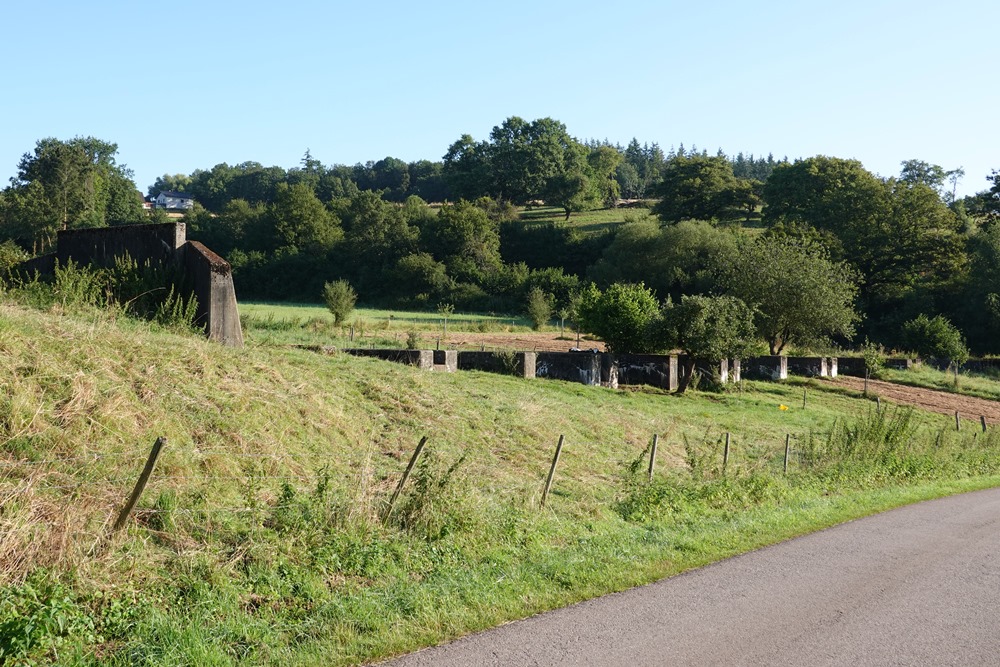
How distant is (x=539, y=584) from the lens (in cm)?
812

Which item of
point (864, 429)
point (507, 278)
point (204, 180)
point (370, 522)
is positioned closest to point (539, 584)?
point (370, 522)

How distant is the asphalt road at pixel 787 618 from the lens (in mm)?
6395

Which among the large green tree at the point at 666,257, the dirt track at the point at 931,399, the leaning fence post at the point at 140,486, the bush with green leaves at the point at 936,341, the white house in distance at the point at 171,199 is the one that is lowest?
the dirt track at the point at 931,399

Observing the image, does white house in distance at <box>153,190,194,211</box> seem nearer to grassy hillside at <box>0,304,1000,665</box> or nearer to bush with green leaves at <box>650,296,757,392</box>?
bush with green leaves at <box>650,296,757,392</box>

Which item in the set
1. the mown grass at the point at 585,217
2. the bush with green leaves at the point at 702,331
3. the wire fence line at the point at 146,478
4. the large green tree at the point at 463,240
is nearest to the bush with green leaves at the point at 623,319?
the bush with green leaves at the point at 702,331

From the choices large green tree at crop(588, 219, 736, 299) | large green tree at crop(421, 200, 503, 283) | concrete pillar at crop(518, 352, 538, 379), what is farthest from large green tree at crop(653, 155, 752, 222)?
concrete pillar at crop(518, 352, 538, 379)

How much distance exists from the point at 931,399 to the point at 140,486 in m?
39.7

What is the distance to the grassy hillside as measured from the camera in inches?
259

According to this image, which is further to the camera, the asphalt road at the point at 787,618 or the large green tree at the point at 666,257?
the large green tree at the point at 666,257

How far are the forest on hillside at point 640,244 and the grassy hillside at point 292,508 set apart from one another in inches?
1019

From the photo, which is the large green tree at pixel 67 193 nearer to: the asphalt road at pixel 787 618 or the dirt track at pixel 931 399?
the dirt track at pixel 931 399

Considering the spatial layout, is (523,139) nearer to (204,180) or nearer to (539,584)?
(204,180)

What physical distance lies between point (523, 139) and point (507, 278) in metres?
55.2

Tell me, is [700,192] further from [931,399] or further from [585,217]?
[931,399]
